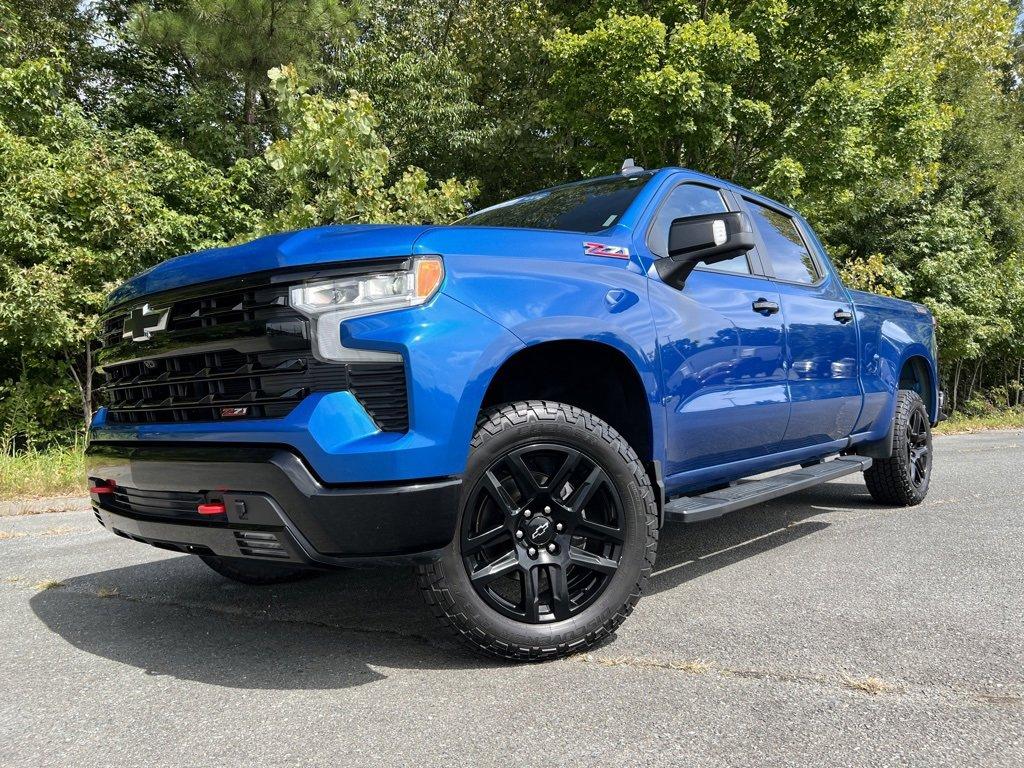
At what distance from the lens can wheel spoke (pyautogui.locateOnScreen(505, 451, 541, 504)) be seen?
259 centimetres

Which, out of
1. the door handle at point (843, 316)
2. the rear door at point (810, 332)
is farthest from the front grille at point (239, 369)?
the door handle at point (843, 316)

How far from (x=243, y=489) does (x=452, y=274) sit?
91cm

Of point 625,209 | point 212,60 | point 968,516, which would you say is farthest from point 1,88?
point 968,516

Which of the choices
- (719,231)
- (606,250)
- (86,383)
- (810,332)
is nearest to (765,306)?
(810,332)

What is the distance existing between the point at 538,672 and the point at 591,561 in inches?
16.0

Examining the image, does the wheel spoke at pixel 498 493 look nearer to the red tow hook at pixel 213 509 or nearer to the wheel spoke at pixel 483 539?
the wheel spoke at pixel 483 539

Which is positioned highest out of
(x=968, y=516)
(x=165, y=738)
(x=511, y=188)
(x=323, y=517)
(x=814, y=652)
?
(x=511, y=188)

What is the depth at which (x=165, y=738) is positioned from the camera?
2.12 meters

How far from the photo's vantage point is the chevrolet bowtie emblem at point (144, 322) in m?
2.70

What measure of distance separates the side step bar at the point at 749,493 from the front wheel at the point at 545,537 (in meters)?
0.28

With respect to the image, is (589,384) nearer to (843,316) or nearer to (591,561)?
(591,561)

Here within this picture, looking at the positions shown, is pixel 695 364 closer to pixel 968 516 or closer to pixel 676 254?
pixel 676 254

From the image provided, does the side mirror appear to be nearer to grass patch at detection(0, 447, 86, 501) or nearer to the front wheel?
the front wheel

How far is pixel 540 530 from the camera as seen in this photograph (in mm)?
2650
